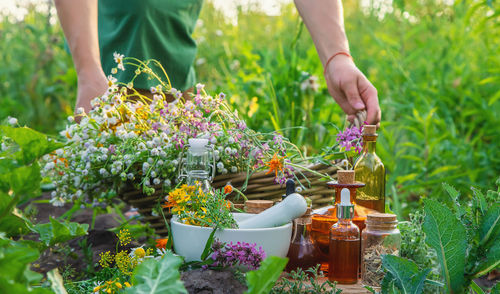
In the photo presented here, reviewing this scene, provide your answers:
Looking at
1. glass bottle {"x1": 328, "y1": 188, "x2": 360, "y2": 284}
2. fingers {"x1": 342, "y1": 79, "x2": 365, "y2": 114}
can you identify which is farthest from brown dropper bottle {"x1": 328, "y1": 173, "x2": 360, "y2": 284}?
fingers {"x1": 342, "y1": 79, "x2": 365, "y2": 114}

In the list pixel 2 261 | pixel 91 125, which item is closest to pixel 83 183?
pixel 91 125

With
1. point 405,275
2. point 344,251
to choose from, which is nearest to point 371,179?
point 344,251

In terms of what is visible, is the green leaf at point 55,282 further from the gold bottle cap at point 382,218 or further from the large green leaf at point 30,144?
the gold bottle cap at point 382,218

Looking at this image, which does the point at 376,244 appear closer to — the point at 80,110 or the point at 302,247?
the point at 302,247

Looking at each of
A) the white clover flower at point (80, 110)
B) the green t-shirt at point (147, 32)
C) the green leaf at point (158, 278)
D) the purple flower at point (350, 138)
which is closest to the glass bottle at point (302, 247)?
the purple flower at point (350, 138)

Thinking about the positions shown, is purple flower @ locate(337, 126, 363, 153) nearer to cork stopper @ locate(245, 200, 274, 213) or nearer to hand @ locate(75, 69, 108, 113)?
cork stopper @ locate(245, 200, 274, 213)

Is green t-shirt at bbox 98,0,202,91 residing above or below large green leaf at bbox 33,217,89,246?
above

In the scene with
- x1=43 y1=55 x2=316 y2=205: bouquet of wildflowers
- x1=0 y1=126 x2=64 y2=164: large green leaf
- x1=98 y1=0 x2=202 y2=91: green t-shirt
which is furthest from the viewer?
x1=98 y1=0 x2=202 y2=91: green t-shirt

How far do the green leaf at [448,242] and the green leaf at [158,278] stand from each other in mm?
512

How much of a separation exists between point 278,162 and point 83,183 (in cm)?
58

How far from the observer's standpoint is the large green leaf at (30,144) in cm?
92

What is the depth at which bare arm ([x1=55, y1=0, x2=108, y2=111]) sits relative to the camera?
63.0 inches

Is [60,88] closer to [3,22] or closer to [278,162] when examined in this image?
[3,22]

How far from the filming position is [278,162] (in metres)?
1.31
